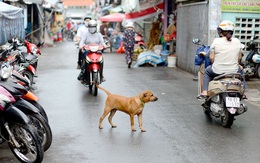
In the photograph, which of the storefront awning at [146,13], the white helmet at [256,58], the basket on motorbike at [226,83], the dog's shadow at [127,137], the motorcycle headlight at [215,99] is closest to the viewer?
the dog's shadow at [127,137]

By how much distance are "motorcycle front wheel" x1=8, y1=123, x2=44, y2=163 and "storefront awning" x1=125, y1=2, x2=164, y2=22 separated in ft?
51.4

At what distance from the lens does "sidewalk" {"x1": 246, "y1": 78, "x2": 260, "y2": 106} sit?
10.5 metres

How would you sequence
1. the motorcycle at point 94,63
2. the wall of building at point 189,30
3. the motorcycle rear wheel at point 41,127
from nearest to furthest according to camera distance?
the motorcycle rear wheel at point 41,127 → the motorcycle at point 94,63 → the wall of building at point 189,30

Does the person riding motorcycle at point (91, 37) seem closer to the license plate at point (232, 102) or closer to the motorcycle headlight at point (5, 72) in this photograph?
the license plate at point (232, 102)

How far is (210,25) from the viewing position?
13336mm

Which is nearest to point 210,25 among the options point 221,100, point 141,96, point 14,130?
point 221,100

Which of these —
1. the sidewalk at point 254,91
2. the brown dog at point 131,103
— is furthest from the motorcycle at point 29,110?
the sidewalk at point 254,91

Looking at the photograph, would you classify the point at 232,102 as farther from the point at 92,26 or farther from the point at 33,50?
the point at 33,50

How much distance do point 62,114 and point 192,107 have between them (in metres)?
2.75

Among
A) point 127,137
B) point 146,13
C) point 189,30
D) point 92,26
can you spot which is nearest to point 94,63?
point 92,26

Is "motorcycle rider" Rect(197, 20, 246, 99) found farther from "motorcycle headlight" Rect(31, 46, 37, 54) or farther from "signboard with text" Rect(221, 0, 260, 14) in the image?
"motorcycle headlight" Rect(31, 46, 37, 54)

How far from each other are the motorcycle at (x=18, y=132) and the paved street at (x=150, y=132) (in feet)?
0.96

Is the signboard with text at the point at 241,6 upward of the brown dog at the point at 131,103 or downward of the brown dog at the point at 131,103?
upward

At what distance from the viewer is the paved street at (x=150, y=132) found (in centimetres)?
610
